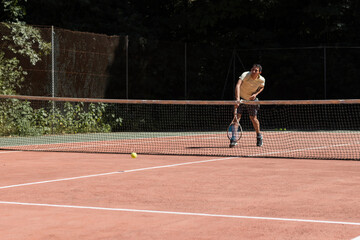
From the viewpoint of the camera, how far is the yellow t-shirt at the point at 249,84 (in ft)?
45.5

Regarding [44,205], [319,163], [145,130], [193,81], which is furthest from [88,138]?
[44,205]

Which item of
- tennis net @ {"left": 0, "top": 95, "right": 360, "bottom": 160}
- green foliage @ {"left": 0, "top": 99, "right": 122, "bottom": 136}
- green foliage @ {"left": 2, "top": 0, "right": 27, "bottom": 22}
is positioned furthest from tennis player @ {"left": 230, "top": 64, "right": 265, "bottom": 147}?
green foliage @ {"left": 2, "top": 0, "right": 27, "bottom": 22}

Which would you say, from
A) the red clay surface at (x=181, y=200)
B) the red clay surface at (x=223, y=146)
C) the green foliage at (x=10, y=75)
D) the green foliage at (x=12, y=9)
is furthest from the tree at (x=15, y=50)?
the red clay surface at (x=181, y=200)

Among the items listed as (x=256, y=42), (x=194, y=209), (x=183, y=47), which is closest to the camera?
(x=194, y=209)

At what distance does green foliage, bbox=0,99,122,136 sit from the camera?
17.1 metres

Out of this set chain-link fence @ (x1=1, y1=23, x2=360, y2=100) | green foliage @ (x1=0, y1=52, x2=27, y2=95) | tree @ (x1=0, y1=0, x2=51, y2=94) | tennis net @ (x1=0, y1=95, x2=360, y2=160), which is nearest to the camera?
tennis net @ (x1=0, y1=95, x2=360, y2=160)

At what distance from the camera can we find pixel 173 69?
22.2 metres

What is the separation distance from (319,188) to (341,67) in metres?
15.8

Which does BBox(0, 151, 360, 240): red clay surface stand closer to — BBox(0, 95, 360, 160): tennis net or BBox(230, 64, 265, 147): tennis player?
BBox(0, 95, 360, 160): tennis net

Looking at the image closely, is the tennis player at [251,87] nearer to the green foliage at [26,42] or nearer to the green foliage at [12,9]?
the green foliage at [26,42]

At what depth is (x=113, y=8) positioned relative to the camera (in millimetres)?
25156

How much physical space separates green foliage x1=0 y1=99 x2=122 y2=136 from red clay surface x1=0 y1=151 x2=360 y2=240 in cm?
645

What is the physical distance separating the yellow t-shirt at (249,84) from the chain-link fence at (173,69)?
6032 mm

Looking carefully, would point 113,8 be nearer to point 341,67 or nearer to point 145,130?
point 145,130
